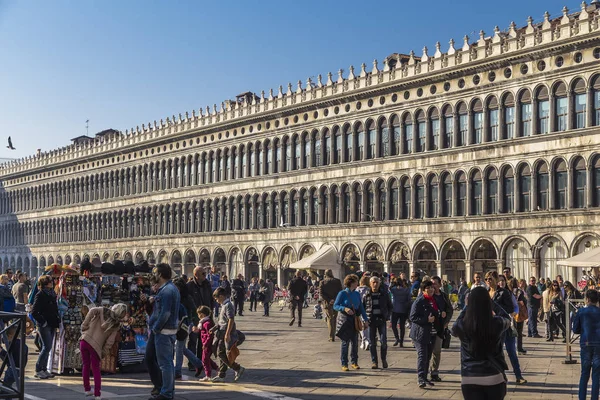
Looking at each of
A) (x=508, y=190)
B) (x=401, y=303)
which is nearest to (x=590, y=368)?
(x=401, y=303)

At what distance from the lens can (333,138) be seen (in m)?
51.9

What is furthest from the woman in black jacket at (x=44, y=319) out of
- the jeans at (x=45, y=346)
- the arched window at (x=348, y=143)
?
the arched window at (x=348, y=143)

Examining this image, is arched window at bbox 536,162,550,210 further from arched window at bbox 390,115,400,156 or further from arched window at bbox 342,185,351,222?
arched window at bbox 342,185,351,222

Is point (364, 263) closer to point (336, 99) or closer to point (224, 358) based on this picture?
point (336, 99)

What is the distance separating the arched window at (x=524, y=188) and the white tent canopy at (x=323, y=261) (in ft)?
31.7

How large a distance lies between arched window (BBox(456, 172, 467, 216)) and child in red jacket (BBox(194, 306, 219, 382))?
3056cm

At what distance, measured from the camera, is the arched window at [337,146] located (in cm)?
5147

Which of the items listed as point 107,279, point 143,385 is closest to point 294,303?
point 107,279

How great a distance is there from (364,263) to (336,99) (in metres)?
9.54

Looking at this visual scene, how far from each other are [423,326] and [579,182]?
2787 cm

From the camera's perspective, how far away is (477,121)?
43562 mm

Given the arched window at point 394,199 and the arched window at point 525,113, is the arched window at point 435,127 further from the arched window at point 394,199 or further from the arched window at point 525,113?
the arched window at point 525,113

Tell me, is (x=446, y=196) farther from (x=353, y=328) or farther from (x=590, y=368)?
(x=590, y=368)

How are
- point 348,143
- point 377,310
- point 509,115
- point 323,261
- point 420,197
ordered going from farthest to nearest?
point 348,143 < point 420,197 < point 323,261 < point 509,115 < point 377,310
